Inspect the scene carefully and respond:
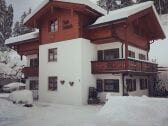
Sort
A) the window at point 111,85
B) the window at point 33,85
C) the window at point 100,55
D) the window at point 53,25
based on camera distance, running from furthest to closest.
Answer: the window at point 33,85 → the window at point 53,25 → the window at point 100,55 → the window at point 111,85

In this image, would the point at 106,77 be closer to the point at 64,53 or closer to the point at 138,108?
the point at 64,53

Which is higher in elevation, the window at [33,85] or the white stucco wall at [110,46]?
the white stucco wall at [110,46]

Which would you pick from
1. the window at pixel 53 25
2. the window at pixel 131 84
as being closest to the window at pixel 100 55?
the window at pixel 131 84

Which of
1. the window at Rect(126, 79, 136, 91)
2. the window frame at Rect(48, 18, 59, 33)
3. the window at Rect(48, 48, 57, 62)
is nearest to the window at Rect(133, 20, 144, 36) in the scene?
the window at Rect(126, 79, 136, 91)

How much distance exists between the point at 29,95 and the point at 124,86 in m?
7.83

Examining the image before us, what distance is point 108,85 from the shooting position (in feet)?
69.7

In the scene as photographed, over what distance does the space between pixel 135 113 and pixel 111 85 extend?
10.1 meters

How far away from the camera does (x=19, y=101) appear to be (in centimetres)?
1831

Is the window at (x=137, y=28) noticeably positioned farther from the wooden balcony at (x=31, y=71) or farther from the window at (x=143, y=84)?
the wooden balcony at (x=31, y=71)

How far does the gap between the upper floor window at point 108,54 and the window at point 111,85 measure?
6.90ft

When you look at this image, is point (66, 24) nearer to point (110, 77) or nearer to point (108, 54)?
point (108, 54)

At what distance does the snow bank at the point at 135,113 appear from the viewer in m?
10.3

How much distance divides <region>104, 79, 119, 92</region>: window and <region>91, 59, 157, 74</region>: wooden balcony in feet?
4.52

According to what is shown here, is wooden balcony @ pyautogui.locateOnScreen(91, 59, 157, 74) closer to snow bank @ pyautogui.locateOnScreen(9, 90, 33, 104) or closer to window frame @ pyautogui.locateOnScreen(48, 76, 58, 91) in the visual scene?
window frame @ pyautogui.locateOnScreen(48, 76, 58, 91)
